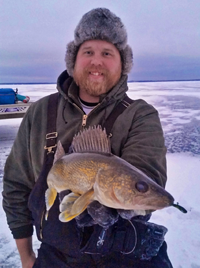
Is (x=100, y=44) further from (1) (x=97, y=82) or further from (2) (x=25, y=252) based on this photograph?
(2) (x=25, y=252)

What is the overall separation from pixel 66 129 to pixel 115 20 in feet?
4.09

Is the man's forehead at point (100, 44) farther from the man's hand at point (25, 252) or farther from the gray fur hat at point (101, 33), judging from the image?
the man's hand at point (25, 252)

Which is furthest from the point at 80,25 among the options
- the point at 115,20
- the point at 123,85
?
the point at 123,85

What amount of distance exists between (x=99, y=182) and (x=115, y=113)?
0.79 meters

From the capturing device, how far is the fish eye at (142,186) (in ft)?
4.09

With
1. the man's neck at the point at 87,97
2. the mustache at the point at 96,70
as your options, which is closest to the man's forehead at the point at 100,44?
the mustache at the point at 96,70

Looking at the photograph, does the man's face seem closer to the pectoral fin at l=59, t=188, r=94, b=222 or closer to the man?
the man

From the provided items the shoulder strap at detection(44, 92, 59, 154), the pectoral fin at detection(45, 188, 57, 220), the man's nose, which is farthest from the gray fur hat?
the pectoral fin at detection(45, 188, 57, 220)

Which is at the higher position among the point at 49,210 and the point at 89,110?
the point at 89,110

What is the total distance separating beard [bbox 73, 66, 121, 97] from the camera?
2204 mm

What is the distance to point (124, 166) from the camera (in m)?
1.37

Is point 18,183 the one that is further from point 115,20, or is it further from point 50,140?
point 115,20

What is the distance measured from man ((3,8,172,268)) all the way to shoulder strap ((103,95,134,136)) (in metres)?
0.03

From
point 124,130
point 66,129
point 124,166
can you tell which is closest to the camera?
point 124,166
